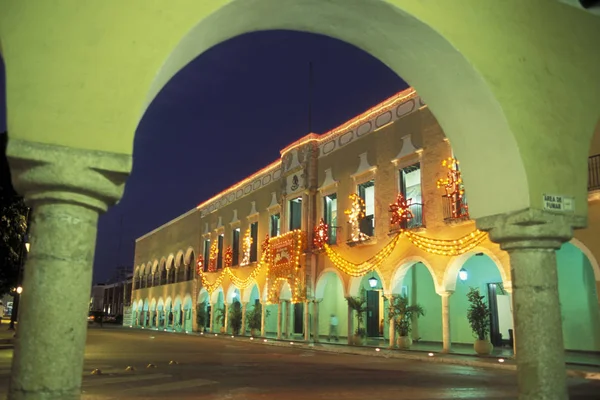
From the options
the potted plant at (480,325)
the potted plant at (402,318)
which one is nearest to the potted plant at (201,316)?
the potted plant at (402,318)

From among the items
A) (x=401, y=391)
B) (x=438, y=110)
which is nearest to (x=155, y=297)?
(x=401, y=391)

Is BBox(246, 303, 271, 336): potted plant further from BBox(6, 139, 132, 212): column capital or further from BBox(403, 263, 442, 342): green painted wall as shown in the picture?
BBox(6, 139, 132, 212): column capital

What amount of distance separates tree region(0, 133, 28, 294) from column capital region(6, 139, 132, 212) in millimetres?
15041

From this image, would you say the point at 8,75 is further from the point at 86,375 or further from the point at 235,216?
the point at 235,216

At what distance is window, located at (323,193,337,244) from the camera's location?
2101cm

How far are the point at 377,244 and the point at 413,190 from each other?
84.3 inches

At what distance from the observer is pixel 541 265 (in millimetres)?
4785

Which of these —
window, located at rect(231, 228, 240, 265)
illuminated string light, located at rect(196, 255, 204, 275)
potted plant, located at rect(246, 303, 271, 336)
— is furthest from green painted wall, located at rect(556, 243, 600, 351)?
illuminated string light, located at rect(196, 255, 204, 275)

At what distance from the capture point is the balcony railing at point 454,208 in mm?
15258

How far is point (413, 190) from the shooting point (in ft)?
58.5

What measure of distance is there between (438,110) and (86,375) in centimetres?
785

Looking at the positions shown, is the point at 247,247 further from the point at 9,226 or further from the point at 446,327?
the point at 446,327

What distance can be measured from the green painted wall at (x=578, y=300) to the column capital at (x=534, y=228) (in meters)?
10.8

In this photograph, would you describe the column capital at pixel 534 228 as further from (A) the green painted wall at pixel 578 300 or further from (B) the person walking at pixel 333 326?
(B) the person walking at pixel 333 326
